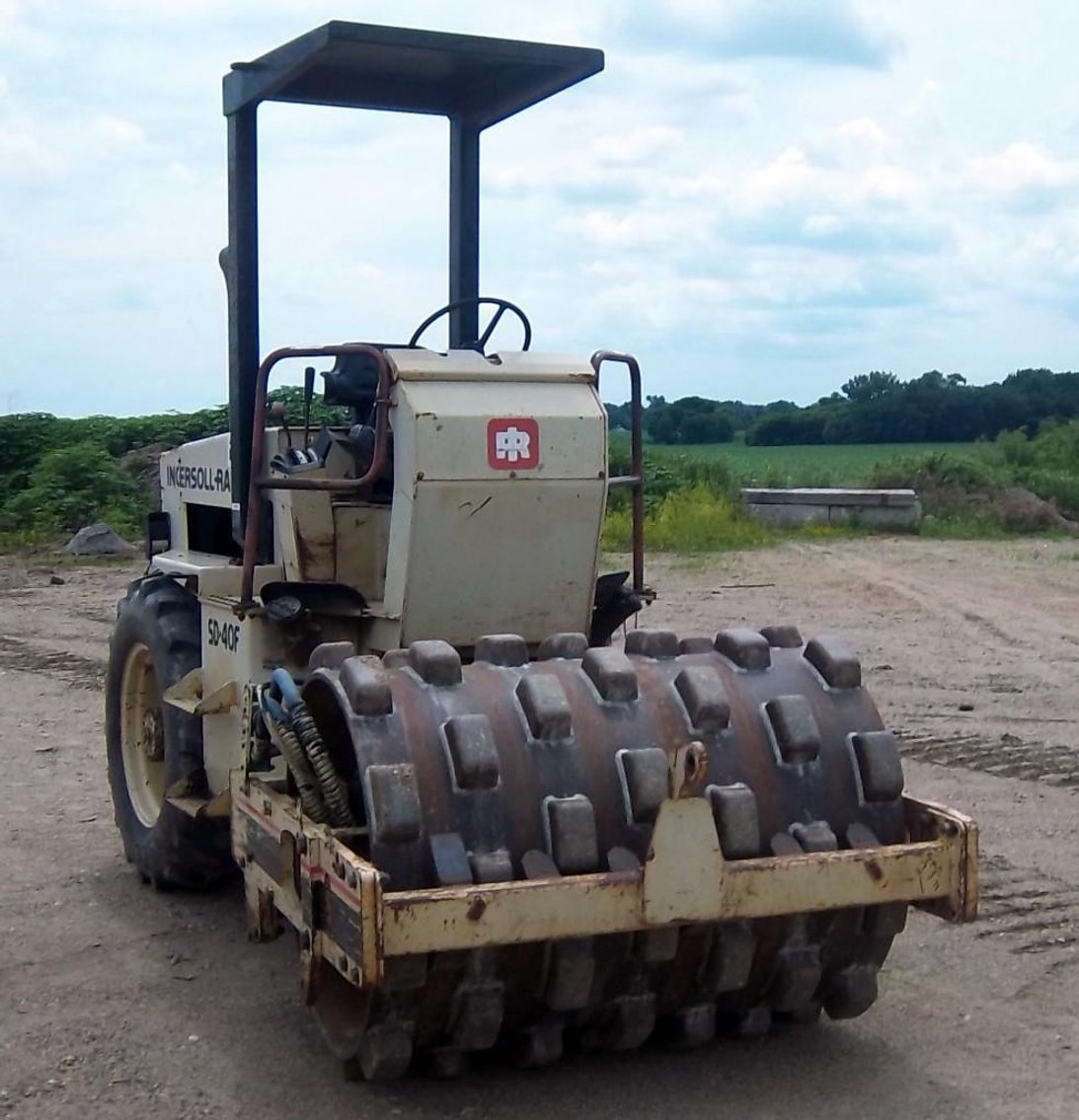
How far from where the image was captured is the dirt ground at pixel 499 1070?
4234mm

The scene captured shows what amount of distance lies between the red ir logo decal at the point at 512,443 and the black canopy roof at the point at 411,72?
1200 millimetres

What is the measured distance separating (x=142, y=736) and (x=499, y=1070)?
2.70 meters

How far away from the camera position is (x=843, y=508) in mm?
22094

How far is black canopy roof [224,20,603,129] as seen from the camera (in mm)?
5094

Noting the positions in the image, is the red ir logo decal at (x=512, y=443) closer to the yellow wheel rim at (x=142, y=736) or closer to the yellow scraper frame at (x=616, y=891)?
the yellow scraper frame at (x=616, y=891)

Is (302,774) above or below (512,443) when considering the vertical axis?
below

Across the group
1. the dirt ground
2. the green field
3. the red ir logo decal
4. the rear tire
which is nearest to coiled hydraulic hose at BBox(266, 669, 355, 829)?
the dirt ground

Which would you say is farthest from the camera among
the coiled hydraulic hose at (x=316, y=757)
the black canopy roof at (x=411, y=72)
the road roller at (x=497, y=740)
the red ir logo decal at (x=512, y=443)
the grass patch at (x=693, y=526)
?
the grass patch at (x=693, y=526)

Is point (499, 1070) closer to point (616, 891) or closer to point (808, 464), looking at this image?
point (616, 891)

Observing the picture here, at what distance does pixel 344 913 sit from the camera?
377 centimetres

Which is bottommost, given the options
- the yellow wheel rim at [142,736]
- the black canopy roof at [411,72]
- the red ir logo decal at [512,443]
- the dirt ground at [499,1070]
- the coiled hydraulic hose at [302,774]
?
the dirt ground at [499,1070]

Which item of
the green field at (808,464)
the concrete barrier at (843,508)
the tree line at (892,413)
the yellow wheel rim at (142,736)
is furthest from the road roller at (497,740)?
the tree line at (892,413)

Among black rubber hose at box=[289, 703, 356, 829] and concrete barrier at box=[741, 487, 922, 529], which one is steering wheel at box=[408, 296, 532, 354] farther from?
concrete barrier at box=[741, 487, 922, 529]

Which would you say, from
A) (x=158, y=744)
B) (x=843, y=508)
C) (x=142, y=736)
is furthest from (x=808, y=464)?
(x=158, y=744)
